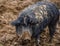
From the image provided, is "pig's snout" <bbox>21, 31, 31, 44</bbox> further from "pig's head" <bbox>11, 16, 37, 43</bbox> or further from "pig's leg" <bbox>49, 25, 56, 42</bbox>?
"pig's leg" <bbox>49, 25, 56, 42</bbox>

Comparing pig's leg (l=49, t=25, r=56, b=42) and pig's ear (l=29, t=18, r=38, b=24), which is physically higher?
pig's ear (l=29, t=18, r=38, b=24)

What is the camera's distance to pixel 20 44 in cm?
537

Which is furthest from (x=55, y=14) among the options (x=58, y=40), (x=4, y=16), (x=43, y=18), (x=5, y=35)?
(x=4, y=16)

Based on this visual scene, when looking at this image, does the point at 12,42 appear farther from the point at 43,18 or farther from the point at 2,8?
the point at 2,8

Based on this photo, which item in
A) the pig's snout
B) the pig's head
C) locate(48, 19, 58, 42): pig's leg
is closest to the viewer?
the pig's head

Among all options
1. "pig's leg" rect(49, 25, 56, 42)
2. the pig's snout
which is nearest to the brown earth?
"pig's leg" rect(49, 25, 56, 42)

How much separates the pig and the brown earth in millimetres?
656

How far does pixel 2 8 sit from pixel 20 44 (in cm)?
186

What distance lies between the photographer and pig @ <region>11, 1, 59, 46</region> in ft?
14.8

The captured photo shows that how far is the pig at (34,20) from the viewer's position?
4.52 metres

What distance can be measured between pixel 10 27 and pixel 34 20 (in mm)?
1634

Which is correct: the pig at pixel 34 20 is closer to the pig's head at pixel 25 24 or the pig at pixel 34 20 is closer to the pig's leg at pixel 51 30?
the pig's head at pixel 25 24

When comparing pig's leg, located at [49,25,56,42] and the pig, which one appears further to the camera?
pig's leg, located at [49,25,56,42]

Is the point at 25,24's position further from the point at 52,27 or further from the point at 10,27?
the point at 10,27
